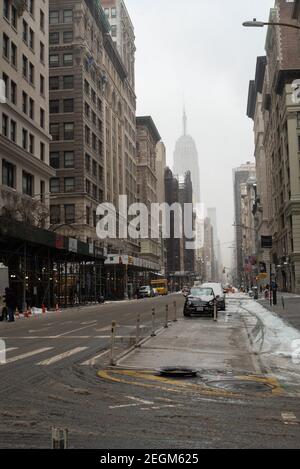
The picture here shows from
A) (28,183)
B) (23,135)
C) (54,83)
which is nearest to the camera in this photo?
(23,135)

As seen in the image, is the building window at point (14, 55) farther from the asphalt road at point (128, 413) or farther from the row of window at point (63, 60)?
the asphalt road at point (128, 413)

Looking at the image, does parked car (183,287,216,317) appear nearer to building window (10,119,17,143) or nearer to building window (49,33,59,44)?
building window (10,119,17,143)

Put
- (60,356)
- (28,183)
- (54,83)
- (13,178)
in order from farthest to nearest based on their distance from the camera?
(54,83)
(28,183)
(13,178)
(60,356)

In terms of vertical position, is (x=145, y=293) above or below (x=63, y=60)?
below

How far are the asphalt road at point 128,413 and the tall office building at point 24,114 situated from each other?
38.3 m

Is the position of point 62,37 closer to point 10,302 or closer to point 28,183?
point 28,183

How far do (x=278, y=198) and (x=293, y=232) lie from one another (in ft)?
64.6

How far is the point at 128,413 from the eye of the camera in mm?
7992

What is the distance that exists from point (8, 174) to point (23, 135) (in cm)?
619

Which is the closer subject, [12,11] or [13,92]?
[13,92]

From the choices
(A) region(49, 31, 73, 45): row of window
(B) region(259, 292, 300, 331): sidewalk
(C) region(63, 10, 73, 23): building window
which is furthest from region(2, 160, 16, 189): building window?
(C) region(63, 10, 73, 23): building window

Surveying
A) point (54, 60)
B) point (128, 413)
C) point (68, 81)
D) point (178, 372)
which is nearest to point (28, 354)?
point (178, 372)

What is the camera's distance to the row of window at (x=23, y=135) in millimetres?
51688
